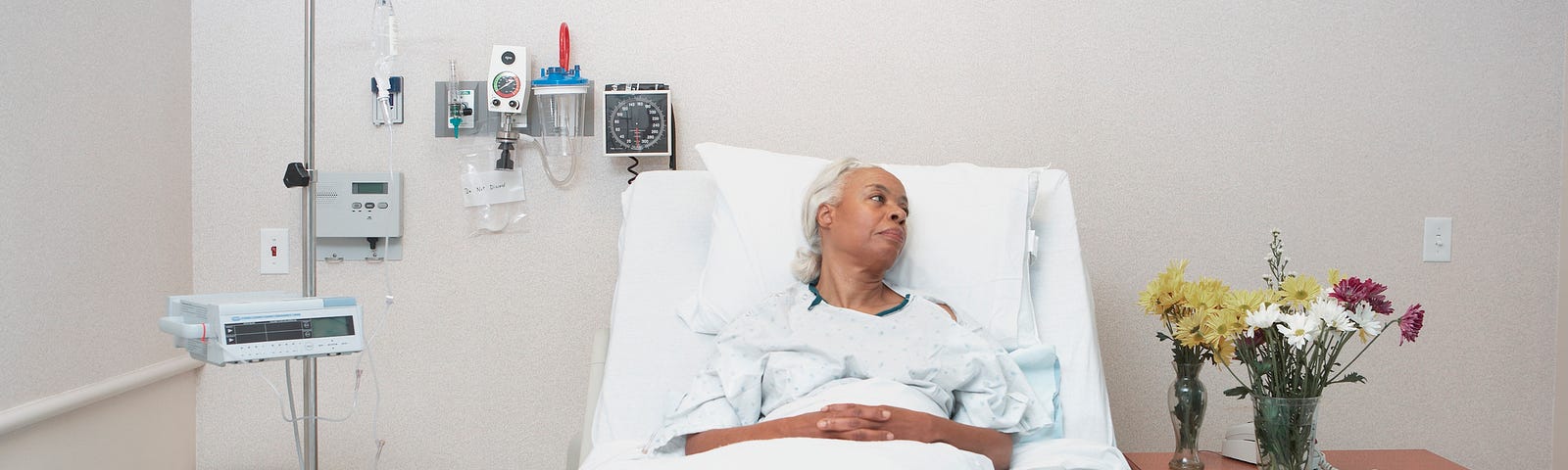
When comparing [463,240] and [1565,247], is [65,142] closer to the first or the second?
[463,240]

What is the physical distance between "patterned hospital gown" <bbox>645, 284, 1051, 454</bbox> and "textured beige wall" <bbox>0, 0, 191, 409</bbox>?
104cm

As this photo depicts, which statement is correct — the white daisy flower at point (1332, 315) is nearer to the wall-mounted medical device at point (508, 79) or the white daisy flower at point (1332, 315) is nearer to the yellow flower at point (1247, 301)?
the yellow flower at point (1247, 301)

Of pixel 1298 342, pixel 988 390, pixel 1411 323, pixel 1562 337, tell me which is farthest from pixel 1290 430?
pixel 1562 337

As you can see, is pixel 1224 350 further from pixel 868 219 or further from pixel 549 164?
pixel 549 164

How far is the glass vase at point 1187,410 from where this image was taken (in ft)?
4.74

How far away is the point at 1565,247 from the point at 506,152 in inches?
87.4

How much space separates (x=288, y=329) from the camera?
134cm

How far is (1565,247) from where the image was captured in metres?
2.01

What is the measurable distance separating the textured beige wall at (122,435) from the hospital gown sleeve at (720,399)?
101cm

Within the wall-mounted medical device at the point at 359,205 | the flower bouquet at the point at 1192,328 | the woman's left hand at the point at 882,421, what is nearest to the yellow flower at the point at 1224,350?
the flower bouquet at the point at 1192,328

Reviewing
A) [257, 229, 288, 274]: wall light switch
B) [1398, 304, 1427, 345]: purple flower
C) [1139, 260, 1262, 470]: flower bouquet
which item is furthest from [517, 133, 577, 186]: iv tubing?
[1398, 304, 1427, 345]: purple flower

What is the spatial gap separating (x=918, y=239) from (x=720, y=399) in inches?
18.2

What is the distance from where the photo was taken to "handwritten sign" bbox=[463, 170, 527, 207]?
6.39 ft

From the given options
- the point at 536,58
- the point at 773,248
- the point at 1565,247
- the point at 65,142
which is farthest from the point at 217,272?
the point at 1565,247
